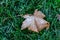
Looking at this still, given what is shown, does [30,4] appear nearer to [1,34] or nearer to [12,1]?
[12,1]

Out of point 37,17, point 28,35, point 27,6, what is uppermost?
point 27,6

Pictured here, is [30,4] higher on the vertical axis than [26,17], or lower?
higher

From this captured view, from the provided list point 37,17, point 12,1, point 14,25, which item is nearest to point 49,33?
point 37,17

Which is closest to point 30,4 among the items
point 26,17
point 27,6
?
point 27,6

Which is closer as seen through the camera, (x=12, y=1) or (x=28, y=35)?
(x=28, y=35)

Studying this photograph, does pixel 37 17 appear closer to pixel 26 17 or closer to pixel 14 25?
pixel 26 17

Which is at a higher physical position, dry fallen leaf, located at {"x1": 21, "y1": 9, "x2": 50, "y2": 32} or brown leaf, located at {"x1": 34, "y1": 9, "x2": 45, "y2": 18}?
brown leaf, located at {"x1": 34, "y1": 9, "x2": 45, "y2": 18}

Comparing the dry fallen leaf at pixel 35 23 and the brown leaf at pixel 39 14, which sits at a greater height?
the brown leaf at pixel 39 14
